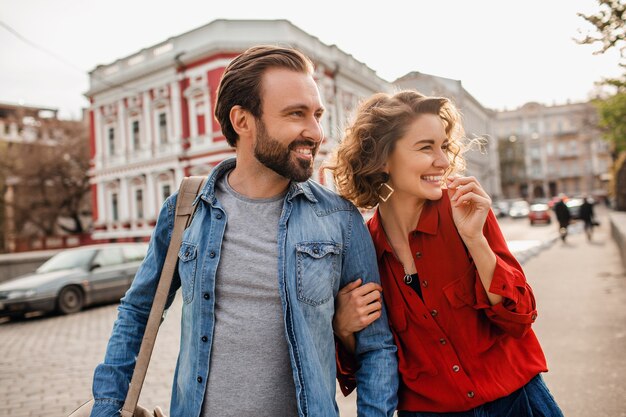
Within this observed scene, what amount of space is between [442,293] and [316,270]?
49cm

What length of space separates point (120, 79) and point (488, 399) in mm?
31349

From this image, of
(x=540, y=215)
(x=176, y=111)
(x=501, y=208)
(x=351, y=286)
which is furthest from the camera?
(x=501, y=208)

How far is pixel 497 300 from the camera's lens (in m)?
1.79

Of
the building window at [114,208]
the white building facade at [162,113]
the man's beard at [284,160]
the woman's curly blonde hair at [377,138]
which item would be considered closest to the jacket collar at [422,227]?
the woman's curly blonde hair at [377,138]

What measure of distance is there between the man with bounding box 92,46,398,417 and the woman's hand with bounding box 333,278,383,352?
0.05m

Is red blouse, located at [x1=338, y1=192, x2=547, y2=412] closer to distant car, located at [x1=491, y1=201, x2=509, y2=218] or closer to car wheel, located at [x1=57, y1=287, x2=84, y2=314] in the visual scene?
car wheel, located at [x1=57, y1=287, x2=84, y2=314]

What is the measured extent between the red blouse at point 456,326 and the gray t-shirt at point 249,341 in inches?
19.0

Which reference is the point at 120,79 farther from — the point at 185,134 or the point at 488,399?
the point at 488,399

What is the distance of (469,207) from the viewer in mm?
1854

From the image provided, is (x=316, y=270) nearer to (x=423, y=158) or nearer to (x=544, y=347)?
(x=423, y=158)

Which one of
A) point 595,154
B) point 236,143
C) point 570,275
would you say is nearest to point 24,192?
point 570,275

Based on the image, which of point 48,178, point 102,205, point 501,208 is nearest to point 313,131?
point 102,205

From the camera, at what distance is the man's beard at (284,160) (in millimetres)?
1903

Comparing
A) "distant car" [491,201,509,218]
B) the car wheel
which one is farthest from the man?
"distant car" [491,201,509,218]
